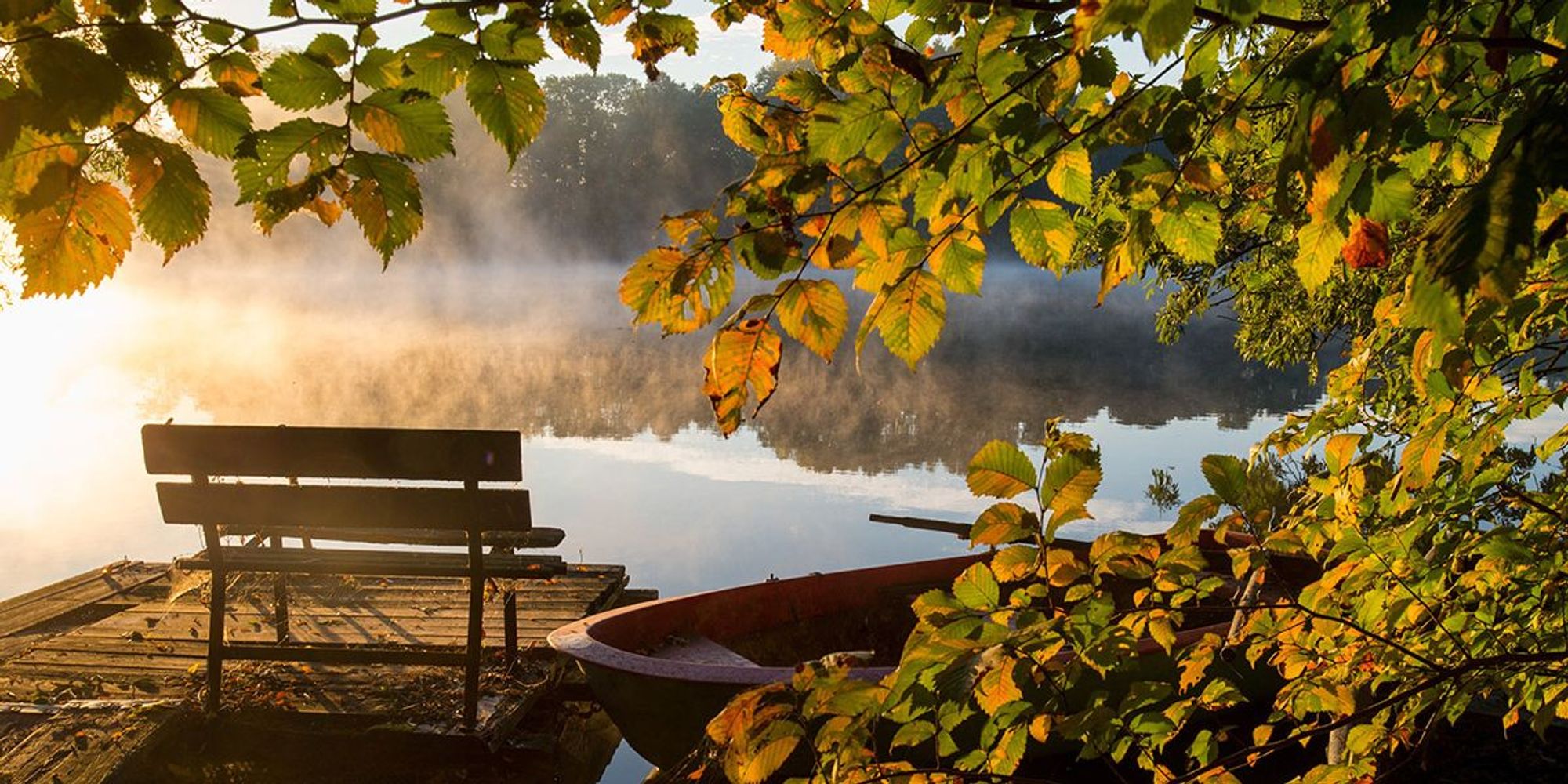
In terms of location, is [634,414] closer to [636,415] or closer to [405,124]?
[636,415]

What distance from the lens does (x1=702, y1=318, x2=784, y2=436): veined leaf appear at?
1.24m

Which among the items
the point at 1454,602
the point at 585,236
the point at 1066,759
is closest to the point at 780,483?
the point at 1066,759

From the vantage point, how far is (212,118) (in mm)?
1060

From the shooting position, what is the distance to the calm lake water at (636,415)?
15.2 m

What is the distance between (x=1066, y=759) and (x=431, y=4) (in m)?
4.89

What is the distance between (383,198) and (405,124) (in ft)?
0.28

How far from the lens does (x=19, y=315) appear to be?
52.7 meters

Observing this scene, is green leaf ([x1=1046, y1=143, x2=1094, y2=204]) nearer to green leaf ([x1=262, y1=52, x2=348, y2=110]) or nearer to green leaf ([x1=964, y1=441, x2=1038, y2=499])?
green leaf ([x1=964, y1=441, x2=1038, y2=499])

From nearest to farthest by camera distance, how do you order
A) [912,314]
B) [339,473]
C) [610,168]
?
[912,314] < [339,473] < [610,168]

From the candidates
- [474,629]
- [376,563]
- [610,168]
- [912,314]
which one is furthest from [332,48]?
[610,168]

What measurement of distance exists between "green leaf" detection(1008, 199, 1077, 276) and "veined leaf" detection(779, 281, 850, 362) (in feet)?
1.08

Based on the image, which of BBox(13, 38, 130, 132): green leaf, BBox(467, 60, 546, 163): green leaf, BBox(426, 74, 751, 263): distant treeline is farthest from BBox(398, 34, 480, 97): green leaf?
BBox(426, 74, 751, 263): distant treeline

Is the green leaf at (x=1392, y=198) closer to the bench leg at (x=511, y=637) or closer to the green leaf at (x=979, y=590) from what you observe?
the green leaf at (x=979, y=590)

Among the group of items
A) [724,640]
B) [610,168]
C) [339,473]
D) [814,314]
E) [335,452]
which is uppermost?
[610,168]
